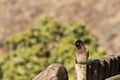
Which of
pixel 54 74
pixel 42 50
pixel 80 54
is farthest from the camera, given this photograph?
pixel 42 50

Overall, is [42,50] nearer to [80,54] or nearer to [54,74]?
[54,74]

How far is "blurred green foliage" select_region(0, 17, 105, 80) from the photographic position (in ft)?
188

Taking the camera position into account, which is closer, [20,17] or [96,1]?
[96,1]

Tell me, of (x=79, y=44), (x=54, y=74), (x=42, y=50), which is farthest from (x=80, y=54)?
(x=42, y=50)

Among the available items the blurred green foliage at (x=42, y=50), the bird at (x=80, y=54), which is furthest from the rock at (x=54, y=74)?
the blurred green foliage at (x=42, y=50)

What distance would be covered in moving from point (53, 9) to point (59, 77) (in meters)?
86.7

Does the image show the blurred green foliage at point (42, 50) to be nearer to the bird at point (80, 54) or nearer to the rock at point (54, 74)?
the rock at point (54, 74)

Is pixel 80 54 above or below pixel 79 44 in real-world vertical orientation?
below

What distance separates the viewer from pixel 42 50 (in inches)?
2611

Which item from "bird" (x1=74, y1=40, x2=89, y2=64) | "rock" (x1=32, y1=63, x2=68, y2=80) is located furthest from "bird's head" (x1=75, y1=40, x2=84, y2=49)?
"rock" (x1=32, y1=63, x2=68, y2=80)

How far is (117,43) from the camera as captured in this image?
84688mm

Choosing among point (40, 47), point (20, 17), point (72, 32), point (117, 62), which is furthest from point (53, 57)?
point (20, 17)

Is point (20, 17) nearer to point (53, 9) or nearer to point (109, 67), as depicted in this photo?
point (53, 9)

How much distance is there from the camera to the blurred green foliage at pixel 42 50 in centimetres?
5722
